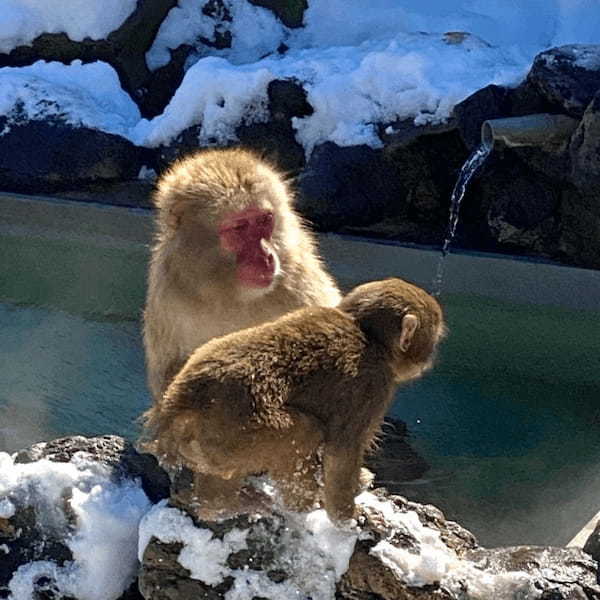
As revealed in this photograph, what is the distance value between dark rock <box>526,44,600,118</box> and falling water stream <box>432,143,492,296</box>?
1.09 ft

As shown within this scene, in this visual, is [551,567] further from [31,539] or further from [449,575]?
[31,539]

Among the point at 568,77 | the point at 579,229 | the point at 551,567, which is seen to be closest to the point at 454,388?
the point at 579,229

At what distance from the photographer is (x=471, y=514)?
148 inches

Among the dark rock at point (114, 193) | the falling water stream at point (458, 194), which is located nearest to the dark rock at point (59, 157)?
the dark rock at point (114, 193)

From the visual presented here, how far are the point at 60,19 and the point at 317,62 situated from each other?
171 cm

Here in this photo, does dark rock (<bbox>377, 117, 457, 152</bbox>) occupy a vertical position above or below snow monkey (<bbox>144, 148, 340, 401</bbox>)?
below

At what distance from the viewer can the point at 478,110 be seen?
510 cm

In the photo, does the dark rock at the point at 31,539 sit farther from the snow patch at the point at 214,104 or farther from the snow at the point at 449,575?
the snow patch at the point at 214,104

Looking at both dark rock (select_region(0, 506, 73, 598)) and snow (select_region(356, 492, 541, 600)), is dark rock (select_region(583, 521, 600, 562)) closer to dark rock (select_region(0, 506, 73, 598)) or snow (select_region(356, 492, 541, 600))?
snow (select_region(356, 492, 541, 600))

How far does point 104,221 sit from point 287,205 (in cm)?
345

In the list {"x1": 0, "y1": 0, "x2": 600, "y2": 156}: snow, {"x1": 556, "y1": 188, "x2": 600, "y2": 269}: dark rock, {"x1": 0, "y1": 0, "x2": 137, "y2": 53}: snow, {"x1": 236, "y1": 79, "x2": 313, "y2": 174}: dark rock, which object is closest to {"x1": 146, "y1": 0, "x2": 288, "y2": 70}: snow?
{"x1": 0, "y1": 0, "x2": 600, "y2": 156}: snow

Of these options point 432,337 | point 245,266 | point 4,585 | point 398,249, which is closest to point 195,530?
point 4,585

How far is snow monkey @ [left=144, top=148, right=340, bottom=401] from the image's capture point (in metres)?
2.37

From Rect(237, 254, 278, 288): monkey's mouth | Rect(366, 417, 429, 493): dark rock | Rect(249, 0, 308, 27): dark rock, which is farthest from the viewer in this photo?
Rect(249, 0, 308, 27): dark rock
